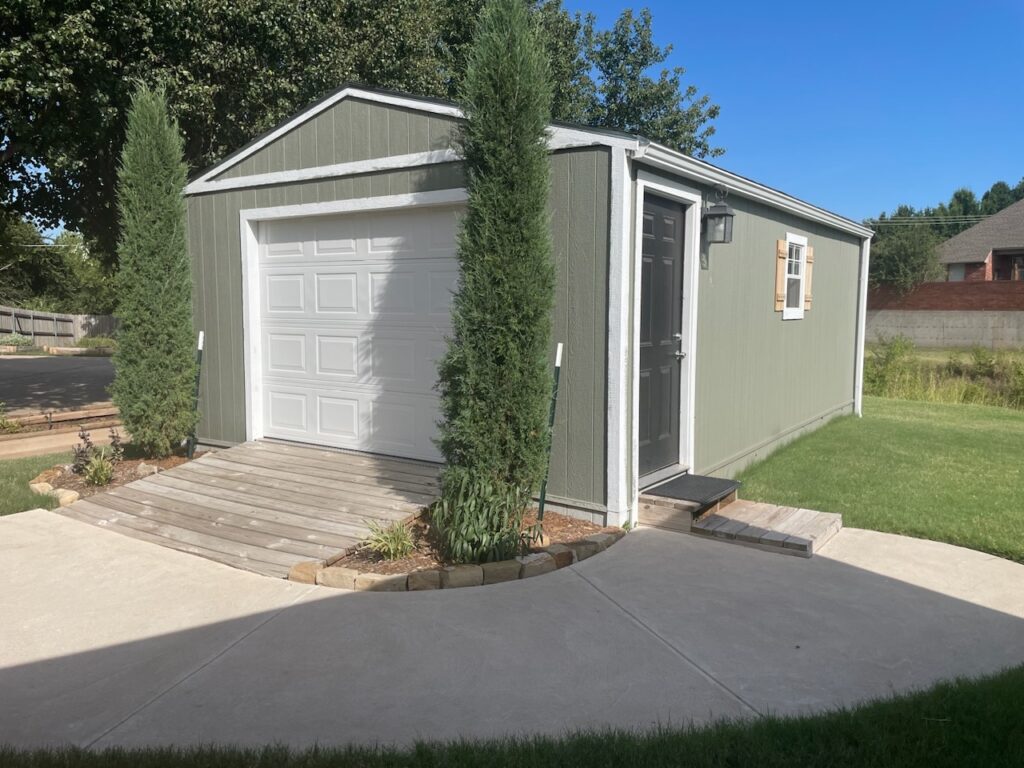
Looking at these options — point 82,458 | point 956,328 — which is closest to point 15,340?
point 82,458

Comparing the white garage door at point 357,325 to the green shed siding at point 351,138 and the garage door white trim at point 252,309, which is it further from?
the green shed siding at point 351,138

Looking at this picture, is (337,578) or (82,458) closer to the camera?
(337,578)

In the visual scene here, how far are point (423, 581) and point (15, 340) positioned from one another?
2897 centimetres

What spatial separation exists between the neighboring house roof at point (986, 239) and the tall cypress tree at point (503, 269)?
35.5 m

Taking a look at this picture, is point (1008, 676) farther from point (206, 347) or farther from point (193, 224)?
point (193, 224)

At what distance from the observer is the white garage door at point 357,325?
21.4 feet

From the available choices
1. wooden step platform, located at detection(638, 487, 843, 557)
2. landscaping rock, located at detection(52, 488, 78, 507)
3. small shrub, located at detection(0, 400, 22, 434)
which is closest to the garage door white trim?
landscaping rock, located at detection(52, 488, 78, 507)

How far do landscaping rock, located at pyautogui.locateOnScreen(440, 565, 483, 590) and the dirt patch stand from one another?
150 inches

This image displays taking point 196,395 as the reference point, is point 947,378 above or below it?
below

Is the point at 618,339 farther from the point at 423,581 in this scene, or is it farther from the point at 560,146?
the point at 423,581

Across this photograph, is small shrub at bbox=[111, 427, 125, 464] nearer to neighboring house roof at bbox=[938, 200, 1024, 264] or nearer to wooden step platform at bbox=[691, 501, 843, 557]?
wooden step platform at bbox=[691, 501, 843, 557]

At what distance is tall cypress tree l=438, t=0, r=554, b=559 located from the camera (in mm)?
5113

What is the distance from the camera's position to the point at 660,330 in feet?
20.5

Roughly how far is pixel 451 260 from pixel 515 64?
5.68 ft
